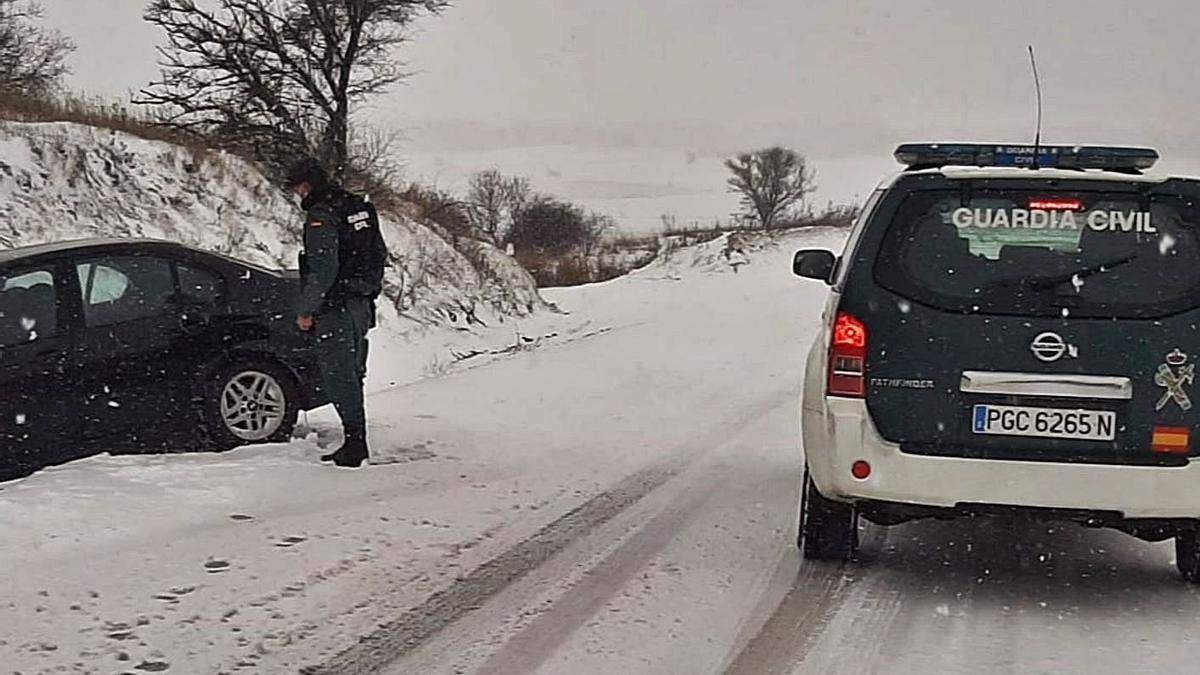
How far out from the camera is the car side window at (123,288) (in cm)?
750

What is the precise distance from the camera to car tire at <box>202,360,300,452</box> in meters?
7.73

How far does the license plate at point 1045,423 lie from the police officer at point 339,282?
11.8 ft

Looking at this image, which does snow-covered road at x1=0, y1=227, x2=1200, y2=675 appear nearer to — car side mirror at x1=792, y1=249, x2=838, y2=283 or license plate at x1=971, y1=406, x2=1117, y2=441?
license plate at x1=971, y1=406, x2=1117, y2=441

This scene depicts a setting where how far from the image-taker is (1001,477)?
4.95 m

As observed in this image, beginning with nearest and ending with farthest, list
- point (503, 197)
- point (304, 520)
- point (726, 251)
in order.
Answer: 1. point (304, 520)
2. point (726, 251)
3. point (503, 197)

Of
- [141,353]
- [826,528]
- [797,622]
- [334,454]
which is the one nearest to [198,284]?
[141,353]

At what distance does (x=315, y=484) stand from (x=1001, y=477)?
3.57 m

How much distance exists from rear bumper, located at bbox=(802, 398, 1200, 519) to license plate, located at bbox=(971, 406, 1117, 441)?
11 centimetres

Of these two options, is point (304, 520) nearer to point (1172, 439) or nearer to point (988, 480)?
point (988, 480)

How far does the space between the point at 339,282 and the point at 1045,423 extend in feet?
12.7

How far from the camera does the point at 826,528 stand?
564 cm

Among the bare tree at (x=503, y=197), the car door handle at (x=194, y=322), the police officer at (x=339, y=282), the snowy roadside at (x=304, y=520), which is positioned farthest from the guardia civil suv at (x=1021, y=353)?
the bare tree at (x=503, y=197)

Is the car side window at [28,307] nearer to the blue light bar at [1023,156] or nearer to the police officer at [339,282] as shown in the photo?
the police officer at [339,282]

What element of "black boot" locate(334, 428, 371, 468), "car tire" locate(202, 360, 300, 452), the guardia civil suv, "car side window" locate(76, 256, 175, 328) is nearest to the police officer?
"black boot" locate(334, 428, 371, 468)
